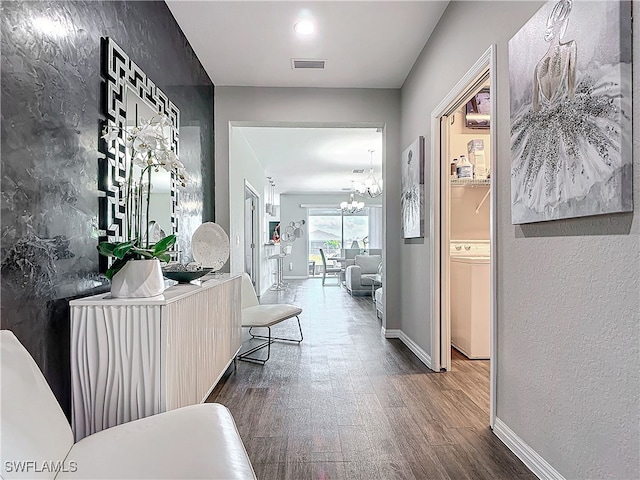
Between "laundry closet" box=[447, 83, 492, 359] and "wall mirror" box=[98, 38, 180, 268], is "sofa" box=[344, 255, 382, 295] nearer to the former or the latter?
"laundry closet" box=[447, 83, 492, 359]

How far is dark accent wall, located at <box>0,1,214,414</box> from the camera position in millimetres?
1319

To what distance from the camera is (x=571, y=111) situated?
1.49m

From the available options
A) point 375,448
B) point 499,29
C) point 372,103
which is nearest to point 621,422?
point 375,448

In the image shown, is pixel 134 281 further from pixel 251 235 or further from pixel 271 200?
pixel 271 200

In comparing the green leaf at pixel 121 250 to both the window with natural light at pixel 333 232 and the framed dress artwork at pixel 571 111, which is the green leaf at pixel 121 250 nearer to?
the framed dress artwork at pixel 571 111

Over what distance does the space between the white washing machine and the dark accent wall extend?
2.83 metres

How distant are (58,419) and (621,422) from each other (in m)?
1.73

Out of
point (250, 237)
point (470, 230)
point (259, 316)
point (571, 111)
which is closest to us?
point (571, 111)

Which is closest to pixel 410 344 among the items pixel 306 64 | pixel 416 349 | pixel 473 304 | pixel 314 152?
pixel 416 349

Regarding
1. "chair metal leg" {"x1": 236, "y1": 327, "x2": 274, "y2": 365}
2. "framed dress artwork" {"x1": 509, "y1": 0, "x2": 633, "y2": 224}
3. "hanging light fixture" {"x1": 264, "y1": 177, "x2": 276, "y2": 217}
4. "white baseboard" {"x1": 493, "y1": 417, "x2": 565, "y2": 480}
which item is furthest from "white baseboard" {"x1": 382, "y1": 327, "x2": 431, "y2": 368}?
"hanging light fixture" {"x1": 264, "y1": 177, "x2": 276, "y2": 217}

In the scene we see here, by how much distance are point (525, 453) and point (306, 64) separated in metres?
3.40

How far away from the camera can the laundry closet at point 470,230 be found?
352 centimetres

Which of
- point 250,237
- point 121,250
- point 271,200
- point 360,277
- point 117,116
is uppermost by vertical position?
point 271,200

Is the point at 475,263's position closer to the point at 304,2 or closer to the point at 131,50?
the point at 304,2
